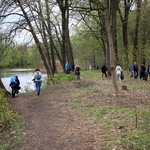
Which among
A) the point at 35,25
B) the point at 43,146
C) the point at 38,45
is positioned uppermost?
the point at 35,25

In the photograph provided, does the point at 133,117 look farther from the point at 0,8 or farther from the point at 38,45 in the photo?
the point at 38,45

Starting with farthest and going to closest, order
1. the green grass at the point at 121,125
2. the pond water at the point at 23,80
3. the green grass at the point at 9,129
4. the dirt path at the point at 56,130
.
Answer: the pond water at the point at 23,80, the green grass at the point at 9,129, the dirt path at the point at 56,130, the green grass at the point at 121,125

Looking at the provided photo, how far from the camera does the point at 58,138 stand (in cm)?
720

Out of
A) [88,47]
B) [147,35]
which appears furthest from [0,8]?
[88,47]

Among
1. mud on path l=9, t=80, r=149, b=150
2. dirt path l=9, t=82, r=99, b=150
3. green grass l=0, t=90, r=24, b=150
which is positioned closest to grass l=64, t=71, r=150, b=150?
mud on path l=9, t=80, r=149, b=150

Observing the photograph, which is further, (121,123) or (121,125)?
(121,123)

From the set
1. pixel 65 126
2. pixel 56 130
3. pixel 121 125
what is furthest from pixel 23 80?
pixel 121 125

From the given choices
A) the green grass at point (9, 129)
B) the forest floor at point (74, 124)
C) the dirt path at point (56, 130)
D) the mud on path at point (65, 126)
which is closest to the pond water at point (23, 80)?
the forest floor at point (74, 124)

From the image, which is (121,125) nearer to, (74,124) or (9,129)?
(74,124)

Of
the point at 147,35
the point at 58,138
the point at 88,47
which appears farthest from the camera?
the point at 88,47

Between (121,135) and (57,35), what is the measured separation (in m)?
22.9

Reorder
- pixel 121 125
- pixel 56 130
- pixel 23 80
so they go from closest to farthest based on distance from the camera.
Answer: pixel 121 125
pixel 56 130
pixel 23 80

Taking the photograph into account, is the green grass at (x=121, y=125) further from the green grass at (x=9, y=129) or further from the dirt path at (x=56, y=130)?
the green grass at (x=9, y=129)

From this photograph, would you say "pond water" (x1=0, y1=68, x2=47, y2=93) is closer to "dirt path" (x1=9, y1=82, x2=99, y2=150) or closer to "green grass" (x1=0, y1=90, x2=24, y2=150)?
"dirt path" (x1=9, y1=82, x2=99, y2=150)
